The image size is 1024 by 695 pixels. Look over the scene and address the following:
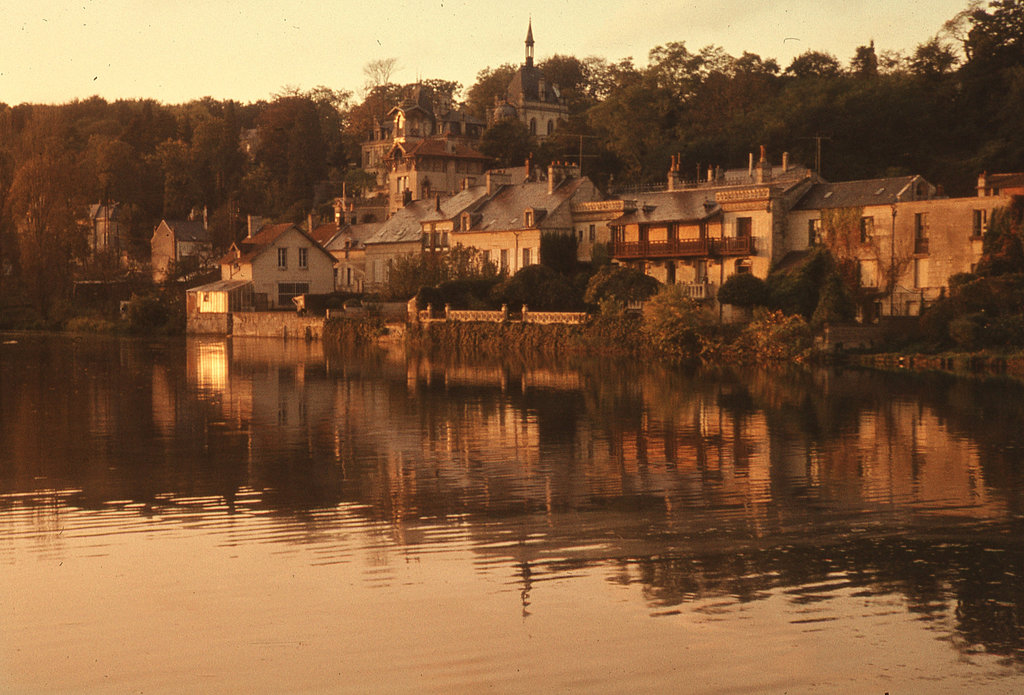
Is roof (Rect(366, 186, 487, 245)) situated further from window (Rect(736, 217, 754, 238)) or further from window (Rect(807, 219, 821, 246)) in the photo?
window (Rect(807, 219, 821, 246))

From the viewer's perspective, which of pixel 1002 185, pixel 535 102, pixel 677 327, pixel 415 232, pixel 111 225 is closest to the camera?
pixel 677 327

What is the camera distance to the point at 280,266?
79.3 metres

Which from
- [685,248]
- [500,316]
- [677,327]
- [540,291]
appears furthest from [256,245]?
[677,327]

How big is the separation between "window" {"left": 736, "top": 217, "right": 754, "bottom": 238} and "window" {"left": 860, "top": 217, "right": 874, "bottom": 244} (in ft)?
20.3

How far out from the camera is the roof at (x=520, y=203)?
7099 centimetres

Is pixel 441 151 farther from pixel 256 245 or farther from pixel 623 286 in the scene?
pixel 623 286

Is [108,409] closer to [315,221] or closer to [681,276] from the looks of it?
[681,276]

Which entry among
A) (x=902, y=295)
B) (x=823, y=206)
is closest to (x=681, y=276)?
(x=823, y=206)

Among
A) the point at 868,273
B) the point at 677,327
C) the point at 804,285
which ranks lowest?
the point at 677,327

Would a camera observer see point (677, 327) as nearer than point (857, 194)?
Yes

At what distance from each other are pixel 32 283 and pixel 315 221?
31.0 meters

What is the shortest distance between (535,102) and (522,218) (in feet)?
220

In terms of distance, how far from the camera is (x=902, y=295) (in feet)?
175

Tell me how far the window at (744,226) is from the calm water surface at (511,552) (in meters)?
31.1
